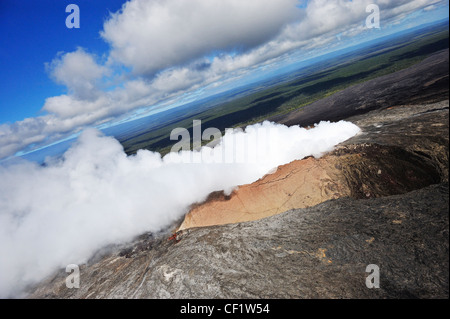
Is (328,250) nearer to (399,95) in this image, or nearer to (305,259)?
(305,259)

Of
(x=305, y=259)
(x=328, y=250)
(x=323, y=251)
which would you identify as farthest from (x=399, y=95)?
(x=305, y=259)

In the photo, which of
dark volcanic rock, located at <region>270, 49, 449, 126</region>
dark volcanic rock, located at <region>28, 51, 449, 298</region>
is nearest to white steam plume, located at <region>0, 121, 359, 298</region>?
dark volcanic rock, located at <region>28, 51, 449, 298</region>

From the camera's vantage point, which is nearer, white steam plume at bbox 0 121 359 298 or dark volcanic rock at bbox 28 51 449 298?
dark volcanic rock at bbox 28 51 449 298

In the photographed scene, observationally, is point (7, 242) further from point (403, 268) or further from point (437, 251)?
point (437, 251)

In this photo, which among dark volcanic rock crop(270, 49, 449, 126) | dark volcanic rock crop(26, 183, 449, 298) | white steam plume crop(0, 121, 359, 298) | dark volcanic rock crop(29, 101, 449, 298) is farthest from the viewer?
dark volcanic rock crop(270, 49, 449, 126)

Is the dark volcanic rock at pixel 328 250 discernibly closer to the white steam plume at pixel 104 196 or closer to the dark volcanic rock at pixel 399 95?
the white steam plume at pixel 104 196

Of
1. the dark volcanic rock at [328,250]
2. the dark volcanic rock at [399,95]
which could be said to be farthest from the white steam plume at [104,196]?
the dark volcanic rock at [399,95]

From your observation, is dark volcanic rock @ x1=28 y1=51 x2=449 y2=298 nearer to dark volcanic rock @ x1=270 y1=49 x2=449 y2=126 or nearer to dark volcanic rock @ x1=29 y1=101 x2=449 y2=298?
dark volcanic rock @ x1=29 y1=101 x2=449 y2=298
